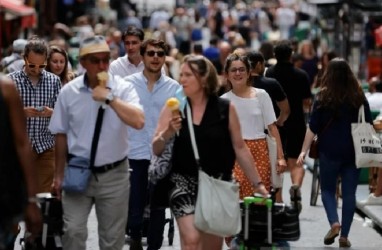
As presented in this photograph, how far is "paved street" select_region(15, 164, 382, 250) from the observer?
12.6m

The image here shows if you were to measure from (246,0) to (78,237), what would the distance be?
6116 centimetres

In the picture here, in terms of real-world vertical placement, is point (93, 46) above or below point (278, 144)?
above

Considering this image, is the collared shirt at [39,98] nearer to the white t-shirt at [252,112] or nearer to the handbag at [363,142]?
the white t-shirt at [252,112]

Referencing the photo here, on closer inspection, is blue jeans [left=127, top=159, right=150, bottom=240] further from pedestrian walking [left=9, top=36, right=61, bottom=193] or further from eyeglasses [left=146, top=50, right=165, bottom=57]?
eyeglasses [left=146, top=50, right=165, bottom=57]

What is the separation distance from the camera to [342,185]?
483 inches

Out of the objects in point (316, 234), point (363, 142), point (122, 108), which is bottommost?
point (316, 234)

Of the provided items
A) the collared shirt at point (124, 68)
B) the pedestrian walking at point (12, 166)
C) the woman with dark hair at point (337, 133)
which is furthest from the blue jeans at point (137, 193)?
the pedestrian walking at point (12, 166)

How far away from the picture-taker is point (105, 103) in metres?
8.71

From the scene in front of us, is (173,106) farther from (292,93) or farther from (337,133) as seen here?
(292,93)

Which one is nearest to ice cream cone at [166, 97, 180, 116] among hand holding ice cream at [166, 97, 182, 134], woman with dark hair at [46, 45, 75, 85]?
hand holding ice cream at [166, 97, 182, 134]

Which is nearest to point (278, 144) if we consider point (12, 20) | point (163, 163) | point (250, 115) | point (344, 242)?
point (250, 115)

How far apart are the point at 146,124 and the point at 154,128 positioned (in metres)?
0.08

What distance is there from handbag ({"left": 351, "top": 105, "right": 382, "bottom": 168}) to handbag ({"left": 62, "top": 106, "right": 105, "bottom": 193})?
3.70 metres

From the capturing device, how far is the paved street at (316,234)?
41.4 feet
